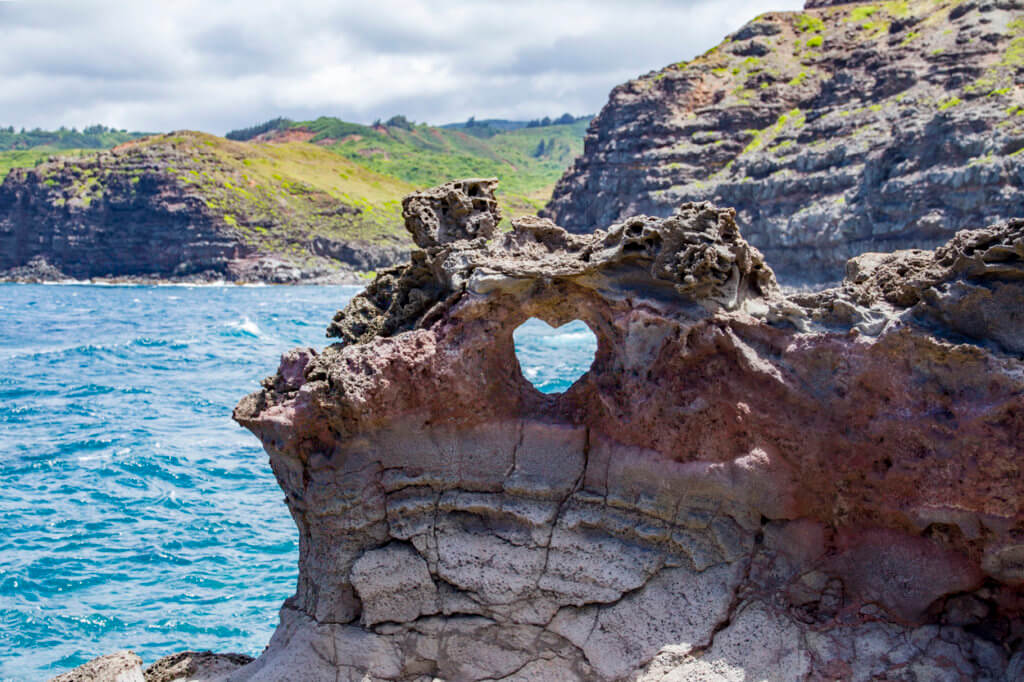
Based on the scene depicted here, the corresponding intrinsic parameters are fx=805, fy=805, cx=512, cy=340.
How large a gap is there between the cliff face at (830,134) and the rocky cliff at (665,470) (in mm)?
35433

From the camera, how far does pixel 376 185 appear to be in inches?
3996

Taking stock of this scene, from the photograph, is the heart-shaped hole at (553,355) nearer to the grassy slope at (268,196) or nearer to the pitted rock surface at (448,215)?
the pitted rock surface at (448,215)

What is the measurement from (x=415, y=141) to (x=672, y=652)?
6828 inches

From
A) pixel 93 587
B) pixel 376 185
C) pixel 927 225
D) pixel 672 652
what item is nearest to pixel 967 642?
pixel 672 652

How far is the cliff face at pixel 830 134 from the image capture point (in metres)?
38.6

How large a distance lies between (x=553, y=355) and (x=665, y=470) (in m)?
23.0

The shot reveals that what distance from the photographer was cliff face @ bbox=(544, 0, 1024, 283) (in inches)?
1518

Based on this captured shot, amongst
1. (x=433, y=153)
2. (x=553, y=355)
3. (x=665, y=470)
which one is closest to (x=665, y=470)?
(x=665, y=470)

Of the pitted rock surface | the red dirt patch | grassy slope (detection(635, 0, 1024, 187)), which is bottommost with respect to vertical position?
the pitted rock surface

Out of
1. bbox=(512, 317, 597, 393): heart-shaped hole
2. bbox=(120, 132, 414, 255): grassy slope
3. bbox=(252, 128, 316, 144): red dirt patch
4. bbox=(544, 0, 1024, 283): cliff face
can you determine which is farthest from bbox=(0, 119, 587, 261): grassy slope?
bbox=(252, 128, 316, 144): red dirt patch

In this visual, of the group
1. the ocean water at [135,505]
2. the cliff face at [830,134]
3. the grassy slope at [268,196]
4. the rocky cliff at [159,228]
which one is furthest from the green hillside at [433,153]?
the ocean water at [135,505]

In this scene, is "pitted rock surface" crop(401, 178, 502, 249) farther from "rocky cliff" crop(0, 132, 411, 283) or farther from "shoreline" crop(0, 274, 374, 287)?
"rocky cliff" crop(0, 132, 411, 283)

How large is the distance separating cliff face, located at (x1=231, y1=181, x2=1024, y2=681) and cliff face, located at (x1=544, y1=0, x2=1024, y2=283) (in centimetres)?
3545

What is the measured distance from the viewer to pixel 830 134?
158 ft
